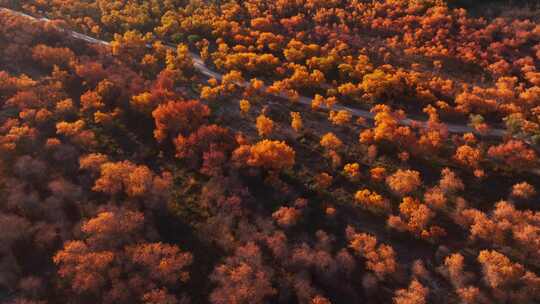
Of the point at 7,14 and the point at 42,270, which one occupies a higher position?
the point at 7,14

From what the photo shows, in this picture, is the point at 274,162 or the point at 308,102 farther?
the point at 308,102

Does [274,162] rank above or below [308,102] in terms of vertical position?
below

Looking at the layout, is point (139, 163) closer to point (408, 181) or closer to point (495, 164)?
point (408, 181)

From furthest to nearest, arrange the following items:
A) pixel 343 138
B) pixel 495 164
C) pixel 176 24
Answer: pixel 176 24 → pixel 343 138 → pixel 495 164

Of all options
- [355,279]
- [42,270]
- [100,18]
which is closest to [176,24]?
[100,18]

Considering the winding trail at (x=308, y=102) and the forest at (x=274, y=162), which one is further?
the winding trail at (x=308, y=102)

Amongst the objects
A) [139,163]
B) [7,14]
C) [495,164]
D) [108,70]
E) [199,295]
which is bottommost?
[199,295]

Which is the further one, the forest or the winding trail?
the winding trail

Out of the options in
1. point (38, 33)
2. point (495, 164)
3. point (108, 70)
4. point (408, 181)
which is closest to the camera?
point (408, 181)
